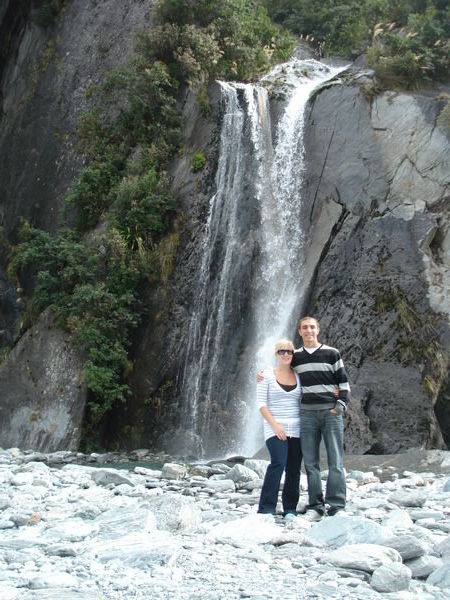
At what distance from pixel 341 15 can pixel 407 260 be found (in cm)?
1241

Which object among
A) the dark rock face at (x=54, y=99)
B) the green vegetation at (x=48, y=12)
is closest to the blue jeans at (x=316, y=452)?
the dark rock face at (x=54, y=99)

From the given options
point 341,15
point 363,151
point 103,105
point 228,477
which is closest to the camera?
point 228,477

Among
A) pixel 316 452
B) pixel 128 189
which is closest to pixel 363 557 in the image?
pixel 316 452

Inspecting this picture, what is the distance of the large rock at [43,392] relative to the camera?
44.6 ft

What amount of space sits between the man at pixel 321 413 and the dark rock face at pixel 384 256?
5200 mm

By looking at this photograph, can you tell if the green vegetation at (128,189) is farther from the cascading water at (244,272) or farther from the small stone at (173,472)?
the small stone at (173,472)

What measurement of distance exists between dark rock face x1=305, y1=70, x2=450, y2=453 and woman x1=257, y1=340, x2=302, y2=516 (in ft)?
17.3

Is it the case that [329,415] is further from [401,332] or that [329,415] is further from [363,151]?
[363,151]

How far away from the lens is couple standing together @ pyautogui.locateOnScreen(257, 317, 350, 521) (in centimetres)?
607

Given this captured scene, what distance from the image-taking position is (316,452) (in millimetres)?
6199

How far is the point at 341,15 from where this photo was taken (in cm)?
2188

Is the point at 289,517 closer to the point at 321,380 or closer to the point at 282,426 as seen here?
the point at 282,426

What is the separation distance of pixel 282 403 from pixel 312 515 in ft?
3.20

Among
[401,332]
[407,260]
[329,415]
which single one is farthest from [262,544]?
[407,260]
